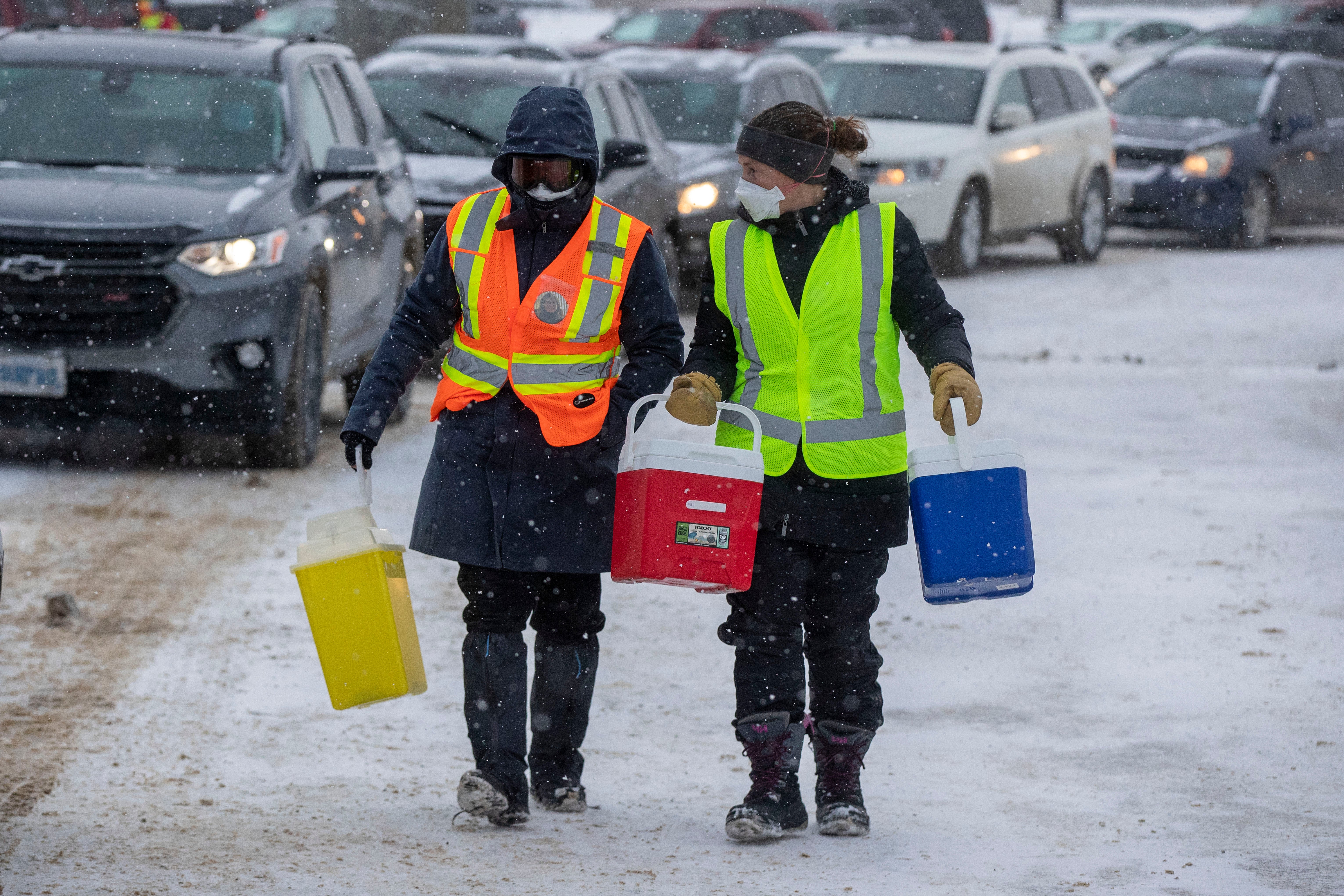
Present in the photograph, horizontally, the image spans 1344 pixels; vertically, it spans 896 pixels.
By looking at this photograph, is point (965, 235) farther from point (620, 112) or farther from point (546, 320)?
point (546, 320)

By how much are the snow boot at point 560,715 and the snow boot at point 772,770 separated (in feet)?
1.36

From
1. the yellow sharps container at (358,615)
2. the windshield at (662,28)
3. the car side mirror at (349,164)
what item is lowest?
the yellow sharps container at (358,615)

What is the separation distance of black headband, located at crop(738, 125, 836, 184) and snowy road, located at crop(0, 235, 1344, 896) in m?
1.53

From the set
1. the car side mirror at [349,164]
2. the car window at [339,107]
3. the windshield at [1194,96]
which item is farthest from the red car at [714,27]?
the car side mirror at [349,164]

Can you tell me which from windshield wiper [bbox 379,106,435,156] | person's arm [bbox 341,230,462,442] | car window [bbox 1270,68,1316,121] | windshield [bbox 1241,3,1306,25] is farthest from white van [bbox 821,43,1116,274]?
windshield [bbox 1241,3,1306,25]

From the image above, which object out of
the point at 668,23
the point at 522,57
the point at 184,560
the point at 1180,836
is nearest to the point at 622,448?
the point at 1180,836

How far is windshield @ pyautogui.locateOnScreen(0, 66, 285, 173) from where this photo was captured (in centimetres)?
912

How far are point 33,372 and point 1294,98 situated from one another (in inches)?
558

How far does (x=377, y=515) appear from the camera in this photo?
8.27 metres

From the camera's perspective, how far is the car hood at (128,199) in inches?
335

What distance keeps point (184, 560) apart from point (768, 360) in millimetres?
3455

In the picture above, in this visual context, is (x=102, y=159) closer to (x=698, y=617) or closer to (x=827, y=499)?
(x=698, y=617)

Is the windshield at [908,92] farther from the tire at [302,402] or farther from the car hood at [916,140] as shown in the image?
A: the tire at [302,402]

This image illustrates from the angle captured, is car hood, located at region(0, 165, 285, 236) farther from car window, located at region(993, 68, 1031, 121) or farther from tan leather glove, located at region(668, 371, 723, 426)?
car window, located at region(993, 68, 1031, 121)
